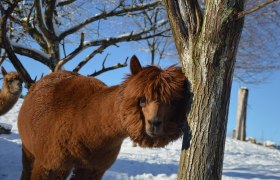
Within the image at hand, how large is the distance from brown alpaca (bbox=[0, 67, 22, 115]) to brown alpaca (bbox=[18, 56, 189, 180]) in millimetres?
3544

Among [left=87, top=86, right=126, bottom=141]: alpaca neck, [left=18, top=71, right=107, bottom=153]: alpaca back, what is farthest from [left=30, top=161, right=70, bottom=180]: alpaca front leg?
[left=87, top=86, right=126, bottom=141]: alpaca neck

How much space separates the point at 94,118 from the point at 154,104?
1.08 meters

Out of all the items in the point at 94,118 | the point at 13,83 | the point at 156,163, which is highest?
the point at 13,83

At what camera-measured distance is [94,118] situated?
12.3 feet

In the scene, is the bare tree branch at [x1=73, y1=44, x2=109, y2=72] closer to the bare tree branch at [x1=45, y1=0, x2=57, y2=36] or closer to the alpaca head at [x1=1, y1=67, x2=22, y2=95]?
the bare tree branch at [x1=45, y1=0, x2=57, y2=36]

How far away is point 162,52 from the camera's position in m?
14.5

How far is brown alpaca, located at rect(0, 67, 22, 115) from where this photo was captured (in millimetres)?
8477

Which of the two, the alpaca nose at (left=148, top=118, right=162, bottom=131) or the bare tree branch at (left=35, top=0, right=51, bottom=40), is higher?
the bare tree branch at (left=35, top=0, right=51, bottom=40)

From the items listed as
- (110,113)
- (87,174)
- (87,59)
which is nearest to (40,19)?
(87,59)

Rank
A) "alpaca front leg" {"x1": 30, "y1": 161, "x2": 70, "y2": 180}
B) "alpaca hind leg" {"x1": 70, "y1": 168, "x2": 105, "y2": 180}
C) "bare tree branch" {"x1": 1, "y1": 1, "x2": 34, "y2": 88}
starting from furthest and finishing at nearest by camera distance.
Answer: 1. "bare tree branch" {"x1": 1, "y1": 1, "x2": 34, "y2": 88}
2. "alpaca hind leg" {"x1": 70, "y1": 168, "x2": 105, "y2": 180}
3. "alpaca front leg" {"x1": 30, "y1": 161, "x2": 70, "y2": 180}

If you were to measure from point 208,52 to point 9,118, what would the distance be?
11564 mm

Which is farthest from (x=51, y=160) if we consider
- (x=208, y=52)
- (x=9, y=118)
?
(x=9, y=118)

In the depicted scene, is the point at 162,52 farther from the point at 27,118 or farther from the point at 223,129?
the point at 223,129

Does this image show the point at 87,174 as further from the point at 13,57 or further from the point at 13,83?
the point at 13,83
